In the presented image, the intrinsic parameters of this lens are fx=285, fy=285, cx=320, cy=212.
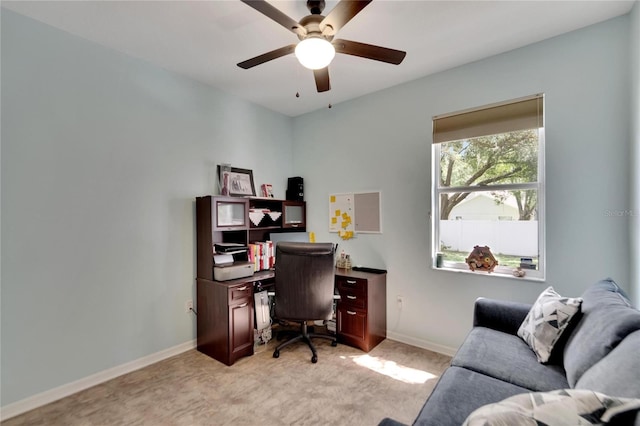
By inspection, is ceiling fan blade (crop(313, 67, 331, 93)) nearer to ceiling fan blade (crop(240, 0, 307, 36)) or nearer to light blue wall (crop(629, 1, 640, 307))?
ceiling fan blade (crop(240, 0, 307, 36))

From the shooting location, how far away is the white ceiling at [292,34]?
1971mm

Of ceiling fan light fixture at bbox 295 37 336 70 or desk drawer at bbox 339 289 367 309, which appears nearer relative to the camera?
ceiling fan light fixture at bbox 295 37 336 70

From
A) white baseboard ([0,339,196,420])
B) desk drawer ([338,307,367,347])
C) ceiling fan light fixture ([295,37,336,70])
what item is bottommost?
white baseboard ([0,339,196,420])

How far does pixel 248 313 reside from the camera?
2807mm

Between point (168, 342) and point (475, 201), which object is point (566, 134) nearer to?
point (475, 201)

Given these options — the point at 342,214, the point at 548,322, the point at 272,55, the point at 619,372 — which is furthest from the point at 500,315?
the point at 272,55

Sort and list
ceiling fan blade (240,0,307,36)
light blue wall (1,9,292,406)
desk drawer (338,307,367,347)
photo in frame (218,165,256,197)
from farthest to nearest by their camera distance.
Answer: photo in frame (218,165,256,197), desk drawer (338,307,367,347), light blue wall (1,9,292,406), ceiling fan blade (240,0,307,36)

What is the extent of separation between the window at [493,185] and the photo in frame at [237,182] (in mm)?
2094

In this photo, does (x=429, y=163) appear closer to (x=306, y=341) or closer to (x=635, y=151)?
(x=635, y=151)

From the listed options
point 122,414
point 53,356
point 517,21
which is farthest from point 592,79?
point 53,356

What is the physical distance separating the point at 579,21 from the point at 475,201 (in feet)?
5.03

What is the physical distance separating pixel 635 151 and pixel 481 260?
129 centimetres

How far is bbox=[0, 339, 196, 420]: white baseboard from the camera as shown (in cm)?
198

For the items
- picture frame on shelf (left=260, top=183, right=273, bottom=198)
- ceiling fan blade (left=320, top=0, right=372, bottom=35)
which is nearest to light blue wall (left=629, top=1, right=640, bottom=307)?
ceiling fan blade (left=320, top=0, right=372, bottom=35)
